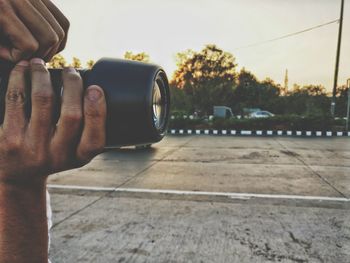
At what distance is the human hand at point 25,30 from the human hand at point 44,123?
0.11 feet

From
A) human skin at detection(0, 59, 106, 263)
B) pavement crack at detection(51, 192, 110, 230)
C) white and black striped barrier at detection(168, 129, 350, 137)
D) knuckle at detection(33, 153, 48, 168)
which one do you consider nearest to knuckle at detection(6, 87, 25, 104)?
human skin at detection(0, 59, 106, 263)

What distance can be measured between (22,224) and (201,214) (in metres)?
2.88

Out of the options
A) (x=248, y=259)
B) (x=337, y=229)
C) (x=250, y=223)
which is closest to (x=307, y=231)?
(x=337, y=229)

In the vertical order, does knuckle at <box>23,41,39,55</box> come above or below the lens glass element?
above

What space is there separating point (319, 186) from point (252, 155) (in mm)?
3389

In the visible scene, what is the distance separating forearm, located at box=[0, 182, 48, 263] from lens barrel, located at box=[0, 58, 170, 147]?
174 millimetres

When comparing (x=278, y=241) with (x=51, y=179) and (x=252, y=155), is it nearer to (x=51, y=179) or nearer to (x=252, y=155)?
(x=51, y=179)

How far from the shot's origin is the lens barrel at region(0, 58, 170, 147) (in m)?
0.67

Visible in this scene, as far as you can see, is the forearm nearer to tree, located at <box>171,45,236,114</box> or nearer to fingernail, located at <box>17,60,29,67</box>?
fingernail, located at <box>17,60,29,67</box>

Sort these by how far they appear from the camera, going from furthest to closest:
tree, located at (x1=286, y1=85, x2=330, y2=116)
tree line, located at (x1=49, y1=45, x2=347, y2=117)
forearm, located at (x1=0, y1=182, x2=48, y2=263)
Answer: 1. tree line, located at (x1=49, y1=45, x2=347, y2=117)
2. tree, located at (x1=286, y1=85, x2=330, y2=116)
3. forearm, located at (x1=0, y1=182, x2=48, y2=263)

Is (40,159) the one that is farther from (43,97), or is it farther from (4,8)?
(4,8)

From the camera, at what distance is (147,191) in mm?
4473

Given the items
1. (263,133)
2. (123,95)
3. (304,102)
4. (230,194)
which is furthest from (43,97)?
(304,102)

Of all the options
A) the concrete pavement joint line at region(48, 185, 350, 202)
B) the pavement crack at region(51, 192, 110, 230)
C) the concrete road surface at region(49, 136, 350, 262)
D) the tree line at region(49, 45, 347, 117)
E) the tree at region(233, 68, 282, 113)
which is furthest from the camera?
the tree at region(233, 68, 282, 113)
